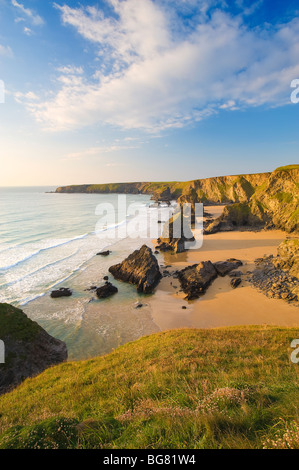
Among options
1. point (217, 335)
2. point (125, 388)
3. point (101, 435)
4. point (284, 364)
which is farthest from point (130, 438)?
point (217, 335)

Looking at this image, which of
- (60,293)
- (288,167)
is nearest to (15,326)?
(60,293)

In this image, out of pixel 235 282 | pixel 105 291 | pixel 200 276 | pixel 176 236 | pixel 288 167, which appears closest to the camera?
pixel 105 291

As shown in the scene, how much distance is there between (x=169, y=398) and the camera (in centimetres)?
595

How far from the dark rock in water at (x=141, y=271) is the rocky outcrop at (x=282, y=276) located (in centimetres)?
1267

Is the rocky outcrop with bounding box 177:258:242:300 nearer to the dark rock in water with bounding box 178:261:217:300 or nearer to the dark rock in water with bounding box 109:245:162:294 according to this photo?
the dark rock in water with bounding box 178:261:217:300

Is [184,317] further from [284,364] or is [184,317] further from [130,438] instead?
[130,438]

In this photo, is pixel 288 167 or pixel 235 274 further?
pixel 288 167

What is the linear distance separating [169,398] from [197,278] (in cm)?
2123

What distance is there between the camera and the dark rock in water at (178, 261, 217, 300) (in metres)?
24.7

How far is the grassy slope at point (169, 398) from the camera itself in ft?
13.0

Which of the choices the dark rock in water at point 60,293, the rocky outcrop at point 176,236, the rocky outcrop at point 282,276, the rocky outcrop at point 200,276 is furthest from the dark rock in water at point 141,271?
the rocky outcrop at point 282,276

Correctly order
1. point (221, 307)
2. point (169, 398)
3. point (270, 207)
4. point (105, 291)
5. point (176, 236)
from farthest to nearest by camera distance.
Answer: point (270, 207), point (176, 236), point (105, 291), point (221, 307), point (169, 398)

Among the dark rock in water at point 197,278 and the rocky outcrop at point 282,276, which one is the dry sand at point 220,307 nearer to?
the dark rock in water at point 197,278

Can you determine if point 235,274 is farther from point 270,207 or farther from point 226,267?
point 270,207
